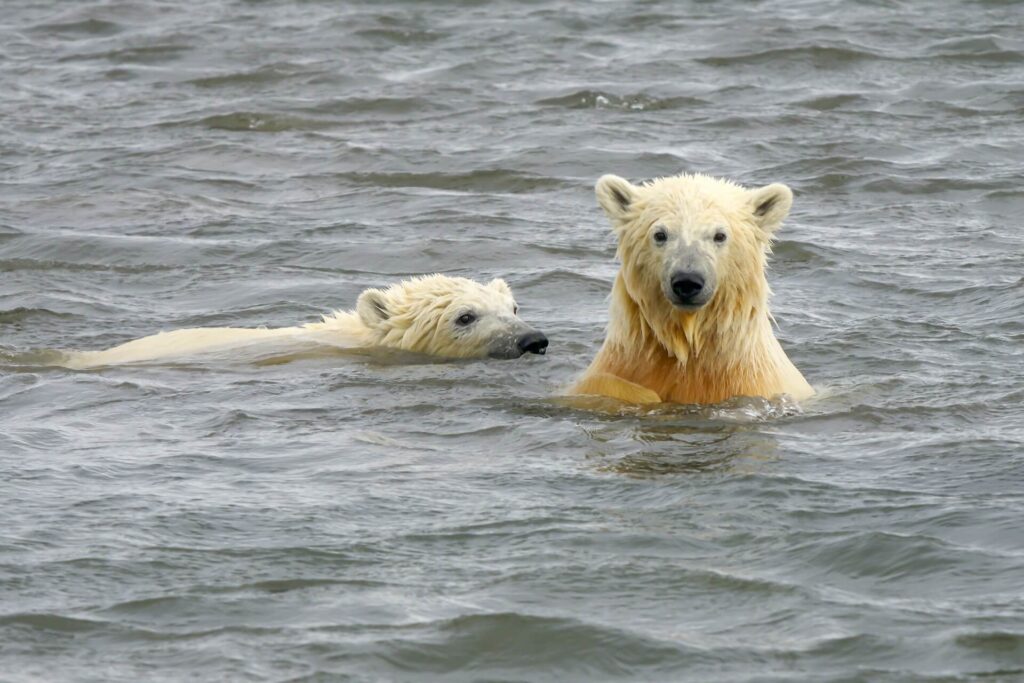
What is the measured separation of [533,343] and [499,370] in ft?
0.72

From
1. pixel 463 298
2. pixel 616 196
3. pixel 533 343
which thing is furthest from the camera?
pixel 463 298

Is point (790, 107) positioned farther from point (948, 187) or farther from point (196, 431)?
point (196, 431)

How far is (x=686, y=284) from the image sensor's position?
24.5ft

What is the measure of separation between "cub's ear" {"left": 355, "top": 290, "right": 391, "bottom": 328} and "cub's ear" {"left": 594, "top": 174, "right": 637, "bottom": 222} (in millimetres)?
2072

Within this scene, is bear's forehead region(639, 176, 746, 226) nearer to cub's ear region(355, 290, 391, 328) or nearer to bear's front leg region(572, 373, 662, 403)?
bear's front leg region(572, 373, 662, 403)

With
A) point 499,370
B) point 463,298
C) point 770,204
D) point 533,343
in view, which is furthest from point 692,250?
point 463,298

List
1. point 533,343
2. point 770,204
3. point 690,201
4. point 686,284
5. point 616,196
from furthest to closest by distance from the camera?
point 533,343, point 616,196, point 770,204, point 690,201, point 686,284

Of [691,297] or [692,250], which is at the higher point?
[692,250]

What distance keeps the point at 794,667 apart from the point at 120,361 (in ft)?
17.1

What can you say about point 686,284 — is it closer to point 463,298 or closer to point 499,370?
point 499,370

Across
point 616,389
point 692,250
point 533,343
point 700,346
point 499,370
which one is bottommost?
point 499,370

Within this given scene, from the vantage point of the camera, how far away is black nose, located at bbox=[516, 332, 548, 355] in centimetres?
926

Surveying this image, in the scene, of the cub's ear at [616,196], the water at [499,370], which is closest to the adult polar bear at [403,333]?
the water at [499,370]

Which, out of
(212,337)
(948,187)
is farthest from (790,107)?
(212,337)
